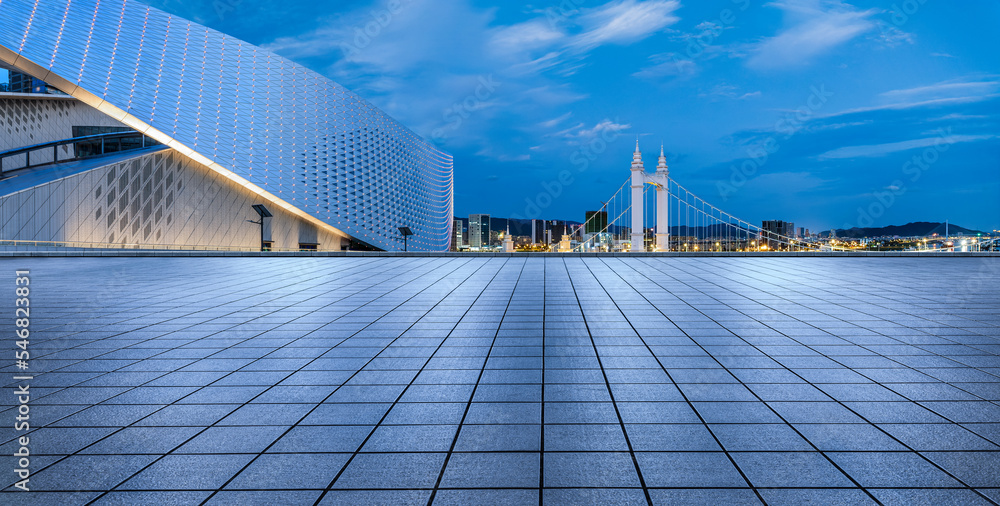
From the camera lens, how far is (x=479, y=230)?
6609 inches

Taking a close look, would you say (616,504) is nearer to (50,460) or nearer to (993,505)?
(993,505)

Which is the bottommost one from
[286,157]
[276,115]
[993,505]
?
[993,505]

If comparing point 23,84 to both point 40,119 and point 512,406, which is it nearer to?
point 40,119

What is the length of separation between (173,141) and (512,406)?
119 feet

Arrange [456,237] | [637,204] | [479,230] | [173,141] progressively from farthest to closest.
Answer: [479,230]
[456,237]
[173,141]
[637,204]

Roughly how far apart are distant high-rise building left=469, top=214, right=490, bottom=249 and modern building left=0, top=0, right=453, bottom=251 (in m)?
116

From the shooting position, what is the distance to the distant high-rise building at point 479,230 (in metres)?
167

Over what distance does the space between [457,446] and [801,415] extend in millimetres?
2216

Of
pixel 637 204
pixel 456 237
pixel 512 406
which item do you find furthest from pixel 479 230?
pixel 512 406

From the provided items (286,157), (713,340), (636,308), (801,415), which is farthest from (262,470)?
(286,157)

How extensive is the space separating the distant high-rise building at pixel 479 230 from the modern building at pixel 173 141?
116 m

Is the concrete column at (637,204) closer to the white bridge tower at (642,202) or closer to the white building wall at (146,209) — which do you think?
the white bridge tower at (642,202)

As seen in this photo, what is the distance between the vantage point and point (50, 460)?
A: 274 cm

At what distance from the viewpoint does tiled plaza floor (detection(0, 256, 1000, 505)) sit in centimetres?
246
